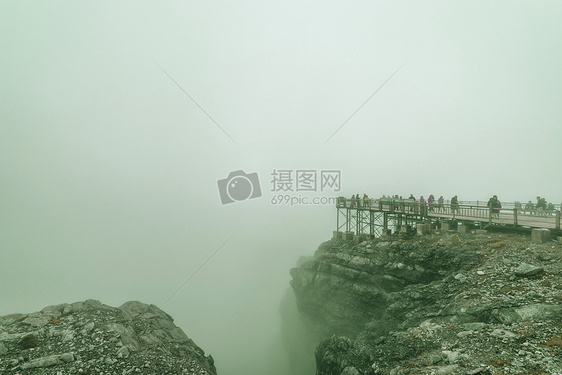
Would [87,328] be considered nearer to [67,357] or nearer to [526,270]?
[67,357]

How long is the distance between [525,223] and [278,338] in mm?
41688

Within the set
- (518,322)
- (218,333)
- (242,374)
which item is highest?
(518,322)

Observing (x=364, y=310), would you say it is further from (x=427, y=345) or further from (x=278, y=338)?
(x=278, y=338)

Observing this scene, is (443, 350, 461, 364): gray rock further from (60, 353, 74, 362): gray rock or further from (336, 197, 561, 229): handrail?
(60, 353, 74, 362): gray rock

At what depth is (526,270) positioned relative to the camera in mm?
10938

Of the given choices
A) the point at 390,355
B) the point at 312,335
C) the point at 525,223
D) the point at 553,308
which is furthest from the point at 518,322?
the point at 312,335

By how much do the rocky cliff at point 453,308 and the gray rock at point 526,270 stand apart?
36mm

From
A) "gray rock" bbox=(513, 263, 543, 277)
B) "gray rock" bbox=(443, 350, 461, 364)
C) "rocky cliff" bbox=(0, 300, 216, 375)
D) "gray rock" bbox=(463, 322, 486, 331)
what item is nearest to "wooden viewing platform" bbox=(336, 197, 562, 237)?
"gray rock" bbox=(513, 263, 543, 277)

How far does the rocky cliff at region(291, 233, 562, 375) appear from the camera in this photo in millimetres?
7438

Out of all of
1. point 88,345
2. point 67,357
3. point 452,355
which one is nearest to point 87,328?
point 88,345

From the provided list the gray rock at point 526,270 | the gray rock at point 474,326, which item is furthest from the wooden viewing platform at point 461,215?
the gray rock at point 474,326

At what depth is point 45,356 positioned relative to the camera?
9758 mm

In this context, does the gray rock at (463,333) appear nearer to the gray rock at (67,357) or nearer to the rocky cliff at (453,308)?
the rocky cliff at (453,308)

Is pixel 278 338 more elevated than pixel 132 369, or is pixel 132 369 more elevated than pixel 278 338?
pixel 132 369
